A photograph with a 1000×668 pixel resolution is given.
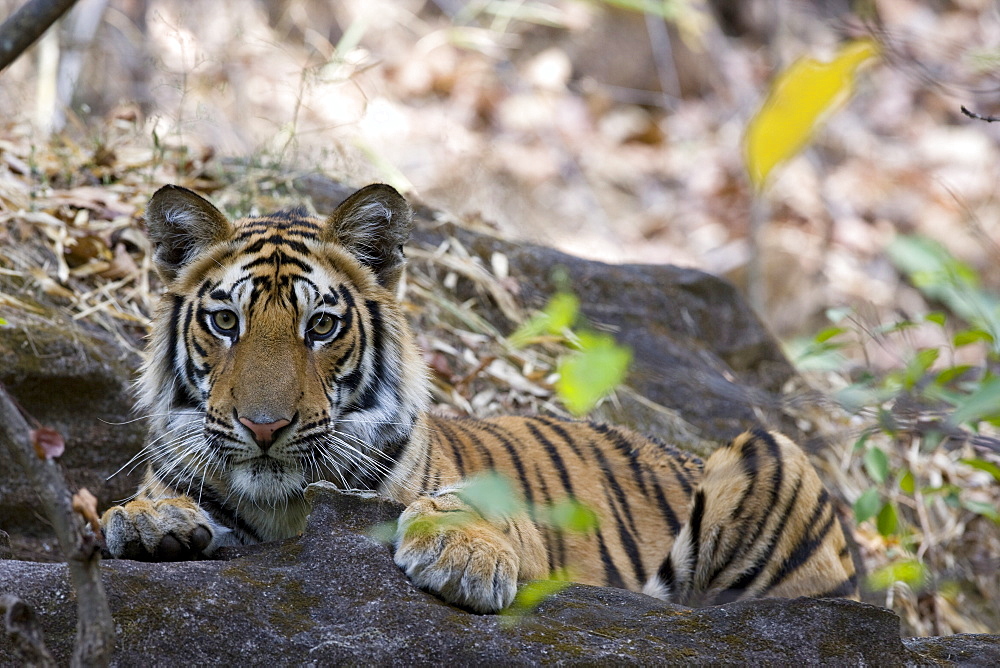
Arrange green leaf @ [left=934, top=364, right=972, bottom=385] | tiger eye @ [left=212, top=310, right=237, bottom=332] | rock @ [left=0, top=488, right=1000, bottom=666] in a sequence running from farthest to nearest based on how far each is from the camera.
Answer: tiger eye @ [left=212, top=310, right=237, bottom=332]
green leaf @ [left=934, top=364, right=972, bottom=385]
rock @ [left=0, top=488, right=1000, bottom=666]

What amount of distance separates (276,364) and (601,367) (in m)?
1.61

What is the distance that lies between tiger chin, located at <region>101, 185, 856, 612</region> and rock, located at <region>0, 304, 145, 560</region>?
0.89 m

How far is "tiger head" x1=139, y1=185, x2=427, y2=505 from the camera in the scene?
279cm

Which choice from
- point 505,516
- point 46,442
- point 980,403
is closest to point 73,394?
point 505,516

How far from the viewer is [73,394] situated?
401 centimetres

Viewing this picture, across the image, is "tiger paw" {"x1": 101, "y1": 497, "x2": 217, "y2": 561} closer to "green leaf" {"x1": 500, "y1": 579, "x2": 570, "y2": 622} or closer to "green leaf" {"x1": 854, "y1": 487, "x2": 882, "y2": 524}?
"green leaf" {"x1": 500, "y1": 579, "x2": 570, "y2": 622}

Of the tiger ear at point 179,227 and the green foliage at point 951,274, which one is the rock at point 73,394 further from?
the green foliage at point 951,274

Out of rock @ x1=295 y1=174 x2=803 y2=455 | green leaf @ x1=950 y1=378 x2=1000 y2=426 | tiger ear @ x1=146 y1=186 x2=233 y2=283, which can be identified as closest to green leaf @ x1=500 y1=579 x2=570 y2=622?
green leaf @ x1=950 y1=378 x2=1000 y2=426

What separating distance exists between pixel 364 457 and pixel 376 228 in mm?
763

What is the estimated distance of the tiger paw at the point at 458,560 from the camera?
2381 millimetres

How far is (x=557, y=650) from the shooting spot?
2.22m

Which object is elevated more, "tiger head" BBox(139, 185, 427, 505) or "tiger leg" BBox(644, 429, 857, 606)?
"tiger head" BBox(139, 185, 427, 505)

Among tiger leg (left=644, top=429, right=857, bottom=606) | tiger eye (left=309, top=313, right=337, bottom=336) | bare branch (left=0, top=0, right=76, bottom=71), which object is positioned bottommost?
tiger leg (left=644, top=429, right=857, bottom=606)

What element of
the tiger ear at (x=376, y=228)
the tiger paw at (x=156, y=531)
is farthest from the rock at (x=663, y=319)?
the tiger paw at (x=156, y=531)
